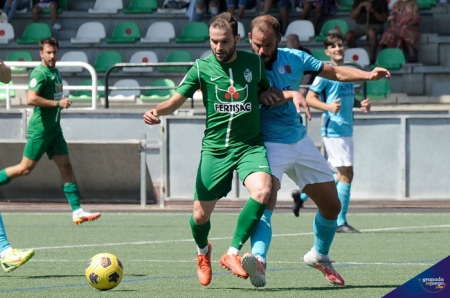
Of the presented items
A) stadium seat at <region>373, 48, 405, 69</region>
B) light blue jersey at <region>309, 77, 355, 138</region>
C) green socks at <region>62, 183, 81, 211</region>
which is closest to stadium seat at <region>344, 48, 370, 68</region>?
stadium seat at <region>373, 48, 405, 69</region>

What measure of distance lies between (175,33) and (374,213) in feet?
39.6

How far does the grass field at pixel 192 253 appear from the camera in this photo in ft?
27.5

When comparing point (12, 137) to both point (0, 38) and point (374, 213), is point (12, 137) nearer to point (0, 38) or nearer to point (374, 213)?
point (374, 213)

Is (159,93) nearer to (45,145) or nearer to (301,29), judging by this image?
(301,29)

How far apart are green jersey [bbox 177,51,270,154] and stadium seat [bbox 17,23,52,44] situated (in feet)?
63.0

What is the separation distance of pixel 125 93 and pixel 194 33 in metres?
2.49

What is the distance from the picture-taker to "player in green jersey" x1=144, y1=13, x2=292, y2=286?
8219 mm

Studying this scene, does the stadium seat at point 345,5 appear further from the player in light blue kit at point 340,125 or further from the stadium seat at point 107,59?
the player in light blue kit at point 340,125

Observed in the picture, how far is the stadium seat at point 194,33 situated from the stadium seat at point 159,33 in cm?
35

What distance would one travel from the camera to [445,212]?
52.9 feet

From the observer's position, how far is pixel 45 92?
45.7 feet

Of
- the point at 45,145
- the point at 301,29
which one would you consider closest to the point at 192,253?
the point at 45,145

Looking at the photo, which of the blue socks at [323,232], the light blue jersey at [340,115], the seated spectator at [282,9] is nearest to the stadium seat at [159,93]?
the seated spectator at [282,9]

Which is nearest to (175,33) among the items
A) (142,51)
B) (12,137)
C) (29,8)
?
(142,51)
